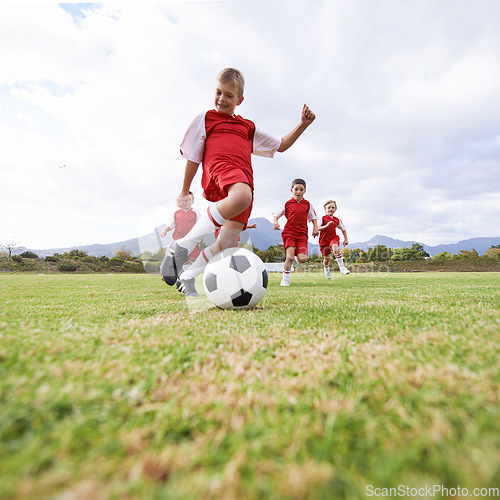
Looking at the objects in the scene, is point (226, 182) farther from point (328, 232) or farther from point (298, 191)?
point (328, 232)

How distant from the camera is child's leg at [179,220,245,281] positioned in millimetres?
3299

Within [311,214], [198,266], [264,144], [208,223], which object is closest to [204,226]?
[208,223]

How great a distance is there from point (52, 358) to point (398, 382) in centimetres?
139

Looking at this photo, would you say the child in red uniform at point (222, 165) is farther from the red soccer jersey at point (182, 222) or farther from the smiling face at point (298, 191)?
the smiling face at point (298, 191)

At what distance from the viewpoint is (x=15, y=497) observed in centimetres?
55

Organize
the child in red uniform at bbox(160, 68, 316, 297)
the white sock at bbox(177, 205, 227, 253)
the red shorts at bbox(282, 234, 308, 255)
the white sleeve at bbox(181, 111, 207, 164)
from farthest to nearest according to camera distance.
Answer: the red shorts at bbox(282, 234, 308, 255), the white sleeve at bbox(181, 111, 207, 164), the white sock at bbox(177, 205, 227, 253), the child in red uniform at bbox(160, 68, 316, 297)

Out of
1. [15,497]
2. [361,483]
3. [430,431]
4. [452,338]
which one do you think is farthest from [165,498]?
[452,338]

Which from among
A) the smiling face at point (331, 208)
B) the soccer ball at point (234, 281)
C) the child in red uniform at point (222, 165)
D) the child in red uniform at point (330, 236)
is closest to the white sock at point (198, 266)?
the child in red uniform at point (222, 165)

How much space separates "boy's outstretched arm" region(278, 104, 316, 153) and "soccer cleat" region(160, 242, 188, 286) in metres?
1.78

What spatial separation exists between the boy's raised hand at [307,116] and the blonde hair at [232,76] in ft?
2.52

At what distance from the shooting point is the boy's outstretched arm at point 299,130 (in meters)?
3.42

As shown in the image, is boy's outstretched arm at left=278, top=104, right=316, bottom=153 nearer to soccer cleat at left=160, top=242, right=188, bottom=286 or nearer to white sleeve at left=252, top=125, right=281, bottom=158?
white sleeve at left=252, top=125, right=281, bottom=158

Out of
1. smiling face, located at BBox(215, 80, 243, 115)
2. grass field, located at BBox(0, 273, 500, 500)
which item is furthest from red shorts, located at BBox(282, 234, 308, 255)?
grass field, located at BBox(0, 273, 500, 500)

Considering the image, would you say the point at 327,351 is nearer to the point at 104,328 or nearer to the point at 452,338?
the point at 452,338
